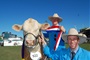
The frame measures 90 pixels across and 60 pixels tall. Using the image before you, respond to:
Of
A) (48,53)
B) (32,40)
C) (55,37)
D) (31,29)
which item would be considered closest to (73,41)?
(48,53)

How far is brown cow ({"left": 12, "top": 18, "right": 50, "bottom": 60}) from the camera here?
584 centimetres

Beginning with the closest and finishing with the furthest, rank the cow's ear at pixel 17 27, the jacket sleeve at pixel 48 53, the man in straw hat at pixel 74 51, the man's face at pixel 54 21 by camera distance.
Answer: the man in straw hat at pixel 74 51 → the jacket sleeve at pixel 48 53 → the cow's ear at pixel 17 27 → the man's face at pixel 54 21

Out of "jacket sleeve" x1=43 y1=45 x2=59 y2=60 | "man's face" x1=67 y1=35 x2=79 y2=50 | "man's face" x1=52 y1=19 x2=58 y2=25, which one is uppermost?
"man's face" x1=52 y1=19 x2=58 y2=25

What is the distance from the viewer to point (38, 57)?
20.1ft

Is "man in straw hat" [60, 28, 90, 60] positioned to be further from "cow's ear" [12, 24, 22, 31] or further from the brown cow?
"cow's ear" [12, 24, 22, 31]

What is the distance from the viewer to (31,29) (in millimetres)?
6105

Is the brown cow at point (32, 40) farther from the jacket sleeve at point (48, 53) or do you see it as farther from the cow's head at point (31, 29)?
the jacket sleeve at point (48, 53)

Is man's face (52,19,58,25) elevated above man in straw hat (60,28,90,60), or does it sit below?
above

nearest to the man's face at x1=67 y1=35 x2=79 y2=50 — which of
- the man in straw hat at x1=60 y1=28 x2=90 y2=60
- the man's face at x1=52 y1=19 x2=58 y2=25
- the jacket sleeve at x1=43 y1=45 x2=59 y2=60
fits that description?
the man in straw hat at x1=60 y1=28 x2=90 y2=60

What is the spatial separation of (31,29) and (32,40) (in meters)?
0.39

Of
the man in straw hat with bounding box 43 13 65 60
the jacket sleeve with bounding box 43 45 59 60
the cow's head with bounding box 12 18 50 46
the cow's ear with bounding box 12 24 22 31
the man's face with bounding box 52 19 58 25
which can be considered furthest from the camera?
the man's face with bounding box 52 19 58 25

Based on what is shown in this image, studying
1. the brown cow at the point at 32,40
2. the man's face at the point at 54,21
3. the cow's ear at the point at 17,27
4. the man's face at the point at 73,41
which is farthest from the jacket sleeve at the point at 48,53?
the man's face at the point at 54,21

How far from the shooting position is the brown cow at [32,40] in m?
5.84

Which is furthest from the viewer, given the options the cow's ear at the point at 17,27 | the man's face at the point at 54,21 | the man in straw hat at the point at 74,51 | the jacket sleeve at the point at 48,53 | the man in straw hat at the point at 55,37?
the man's face at the point at 54,21
